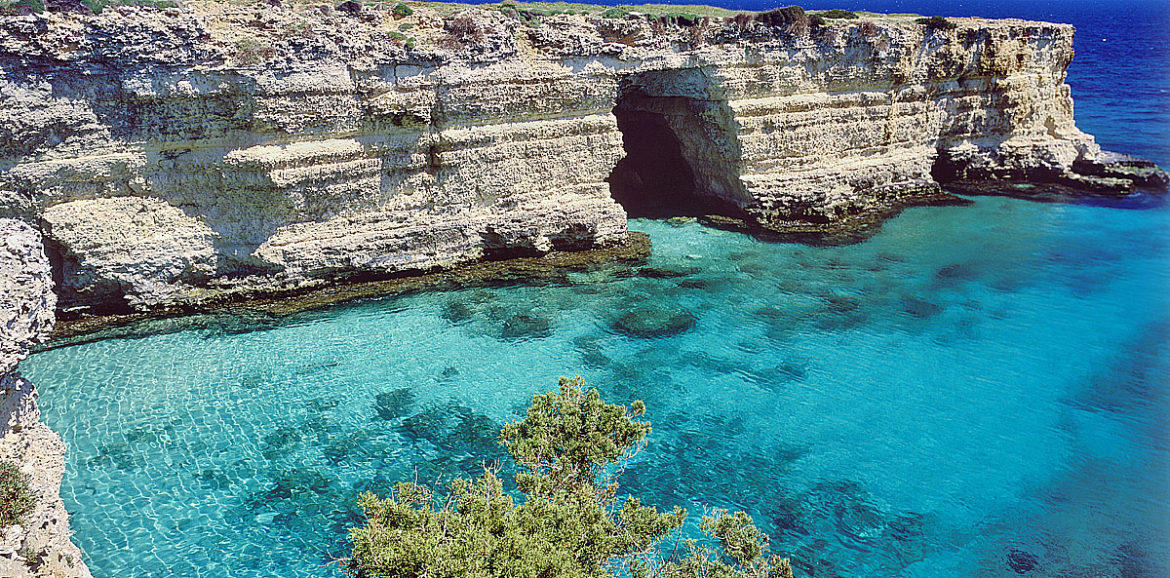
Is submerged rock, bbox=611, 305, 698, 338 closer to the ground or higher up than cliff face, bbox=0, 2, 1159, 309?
closer to the ground

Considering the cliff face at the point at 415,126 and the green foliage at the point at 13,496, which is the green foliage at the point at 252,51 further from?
the green foliage at the point at 13,496

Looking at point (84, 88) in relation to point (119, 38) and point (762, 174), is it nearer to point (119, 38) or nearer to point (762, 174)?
point (119, 38)

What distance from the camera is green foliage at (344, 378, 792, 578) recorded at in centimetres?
601

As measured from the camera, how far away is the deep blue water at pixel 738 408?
34.6 ft

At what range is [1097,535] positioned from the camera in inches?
413

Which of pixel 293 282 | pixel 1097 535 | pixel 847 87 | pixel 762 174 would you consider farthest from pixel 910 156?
pixel 293 282

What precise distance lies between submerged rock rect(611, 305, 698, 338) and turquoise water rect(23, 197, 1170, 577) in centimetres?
28

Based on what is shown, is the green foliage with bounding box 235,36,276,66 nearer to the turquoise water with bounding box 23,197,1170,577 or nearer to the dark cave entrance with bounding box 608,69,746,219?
the turquoise water with bounding box 23,197,1170,577

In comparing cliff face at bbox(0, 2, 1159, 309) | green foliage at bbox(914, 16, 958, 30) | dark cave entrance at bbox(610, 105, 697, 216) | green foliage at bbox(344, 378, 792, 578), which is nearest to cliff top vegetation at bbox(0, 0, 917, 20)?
cliff face at bbox(0, 2, 1159, 309)

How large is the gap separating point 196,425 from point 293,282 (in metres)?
5.80

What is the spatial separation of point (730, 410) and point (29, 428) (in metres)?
11.4

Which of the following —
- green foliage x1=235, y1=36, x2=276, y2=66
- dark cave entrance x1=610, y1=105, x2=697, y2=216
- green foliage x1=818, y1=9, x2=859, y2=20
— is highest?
green foliage x1=818, y1=9, x2=859, y2=20

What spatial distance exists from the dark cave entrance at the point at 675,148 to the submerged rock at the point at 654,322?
756 centimetres

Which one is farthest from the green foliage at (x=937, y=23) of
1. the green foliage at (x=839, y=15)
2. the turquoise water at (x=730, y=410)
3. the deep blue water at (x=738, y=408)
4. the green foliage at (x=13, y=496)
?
the green foliage at (x=13, y=496)
